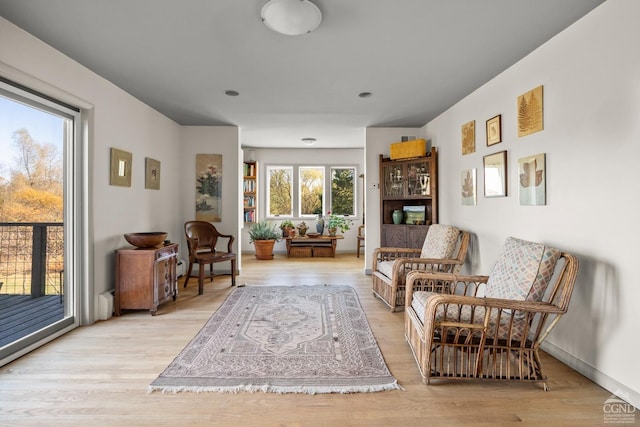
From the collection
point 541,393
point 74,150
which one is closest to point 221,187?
point 74,150

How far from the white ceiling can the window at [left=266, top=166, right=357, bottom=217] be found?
3581 millimetres

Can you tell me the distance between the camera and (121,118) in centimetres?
362

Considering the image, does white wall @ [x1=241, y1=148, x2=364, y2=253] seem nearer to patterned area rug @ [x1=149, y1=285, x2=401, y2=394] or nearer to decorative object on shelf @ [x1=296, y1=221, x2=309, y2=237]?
decorative object on shelf @ [x1=296, y1=221, x2=309, y2=237]

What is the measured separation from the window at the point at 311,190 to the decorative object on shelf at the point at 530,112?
16.7ft

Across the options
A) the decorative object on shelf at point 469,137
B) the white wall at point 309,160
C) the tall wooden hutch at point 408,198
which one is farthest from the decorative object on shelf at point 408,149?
the white wall at point 309,160

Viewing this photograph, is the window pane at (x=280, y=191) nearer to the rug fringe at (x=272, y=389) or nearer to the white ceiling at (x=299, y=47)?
the white ceiling at (x=299, y=47)

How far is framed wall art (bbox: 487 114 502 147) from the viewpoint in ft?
10.3

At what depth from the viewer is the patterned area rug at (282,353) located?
2.06 metres

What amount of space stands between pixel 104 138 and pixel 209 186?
199 centimetres

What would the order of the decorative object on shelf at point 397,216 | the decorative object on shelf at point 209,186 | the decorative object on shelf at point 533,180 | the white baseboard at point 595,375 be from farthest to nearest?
1. the decorative object on shelf at point 209,186
2. the decorative object on shelf at point 397,216
3. the decorative object on shelf at point 533,180
4. the white baseboard at point 595,375

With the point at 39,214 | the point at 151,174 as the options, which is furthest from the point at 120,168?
the point at 39,214

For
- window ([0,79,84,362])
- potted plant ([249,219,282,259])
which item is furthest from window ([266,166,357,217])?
window ([0,79,84,362])

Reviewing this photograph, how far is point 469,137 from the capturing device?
3762mm

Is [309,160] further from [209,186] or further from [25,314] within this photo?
[25,314]
